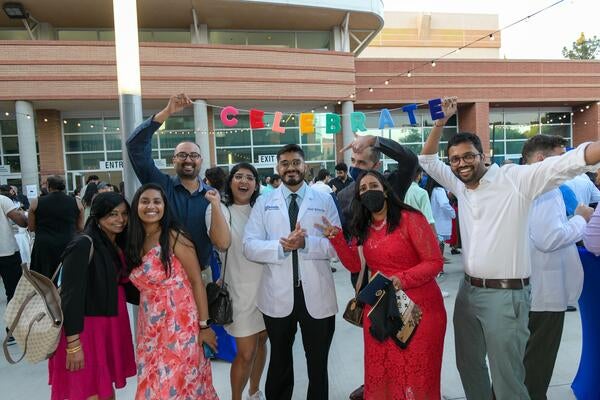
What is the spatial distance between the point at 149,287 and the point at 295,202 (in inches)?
43.9

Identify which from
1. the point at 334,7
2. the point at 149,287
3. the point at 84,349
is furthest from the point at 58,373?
the point at 334,7

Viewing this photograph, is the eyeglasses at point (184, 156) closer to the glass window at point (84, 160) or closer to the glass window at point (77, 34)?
the glass window at point (84, 160)

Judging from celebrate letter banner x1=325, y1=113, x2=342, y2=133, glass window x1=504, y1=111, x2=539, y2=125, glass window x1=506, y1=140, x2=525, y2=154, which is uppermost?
glass window x1=504, y1=111, x2=539, y2=125

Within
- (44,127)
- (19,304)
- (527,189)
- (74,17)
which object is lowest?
(19,304)

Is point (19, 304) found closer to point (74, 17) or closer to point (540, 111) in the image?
point (74, 17)

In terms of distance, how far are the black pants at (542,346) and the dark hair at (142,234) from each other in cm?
235

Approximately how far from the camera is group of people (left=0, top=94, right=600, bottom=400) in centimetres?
236

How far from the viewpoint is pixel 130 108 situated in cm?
362

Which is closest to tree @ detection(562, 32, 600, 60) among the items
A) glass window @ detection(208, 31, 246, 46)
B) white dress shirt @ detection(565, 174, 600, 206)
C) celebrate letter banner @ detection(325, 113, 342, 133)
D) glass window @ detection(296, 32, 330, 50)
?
glass window @ detection(296, 32, 330, 50)

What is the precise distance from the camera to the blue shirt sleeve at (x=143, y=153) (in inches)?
128

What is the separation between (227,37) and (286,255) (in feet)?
56.8

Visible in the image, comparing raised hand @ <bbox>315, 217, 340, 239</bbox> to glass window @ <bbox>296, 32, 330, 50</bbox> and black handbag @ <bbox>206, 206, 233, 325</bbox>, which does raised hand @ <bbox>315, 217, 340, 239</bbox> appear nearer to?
black handbag @ <bbox>206, 206, 233, 325</bbox>

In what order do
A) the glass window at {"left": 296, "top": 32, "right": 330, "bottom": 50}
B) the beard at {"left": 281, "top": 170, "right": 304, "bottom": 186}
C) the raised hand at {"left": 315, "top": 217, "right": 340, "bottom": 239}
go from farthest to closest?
the glass window at {"left": 296, "top": 32, "right": 330, "bottom": 50} < the beard at {"left": 281, "top": 170, "right": 304, "bottom": 186} < the raised hand at {"left": 315, "top": 217, "right": 340, "bottom": 239}

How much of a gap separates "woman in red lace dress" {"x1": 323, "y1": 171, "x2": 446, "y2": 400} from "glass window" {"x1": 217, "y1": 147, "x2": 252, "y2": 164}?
636 inches
